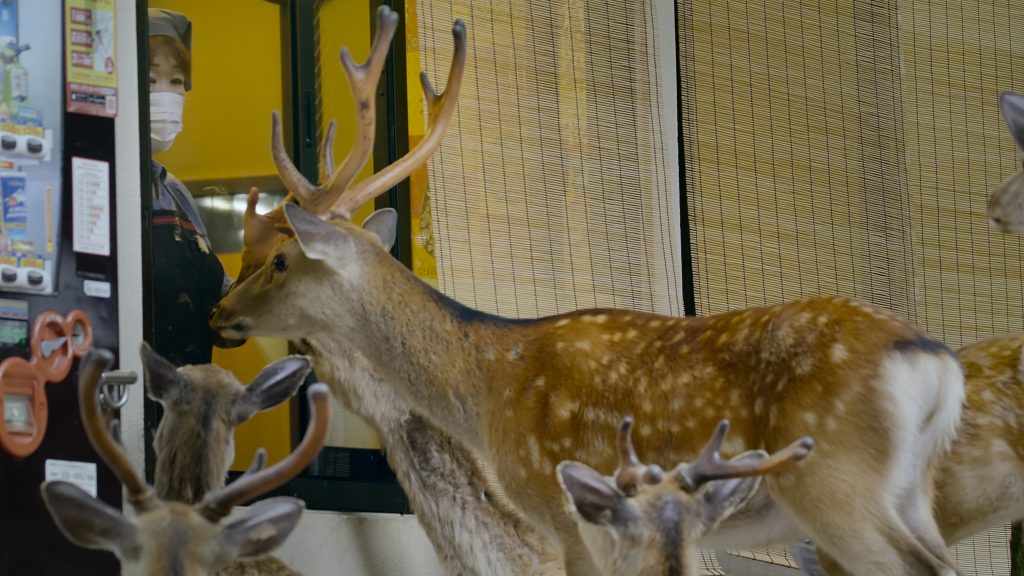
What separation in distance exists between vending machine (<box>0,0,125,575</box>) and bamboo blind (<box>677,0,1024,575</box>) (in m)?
2.24

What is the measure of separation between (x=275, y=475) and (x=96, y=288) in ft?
4.37

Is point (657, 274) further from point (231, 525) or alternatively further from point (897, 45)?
point (231, 525)

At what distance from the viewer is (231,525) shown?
3.38 metres

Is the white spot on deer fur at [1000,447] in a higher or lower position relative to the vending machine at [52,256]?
lower

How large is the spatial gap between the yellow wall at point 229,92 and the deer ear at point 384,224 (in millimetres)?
987

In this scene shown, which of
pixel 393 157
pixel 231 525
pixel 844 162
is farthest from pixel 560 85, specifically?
pixel 231 525

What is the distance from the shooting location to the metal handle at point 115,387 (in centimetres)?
441

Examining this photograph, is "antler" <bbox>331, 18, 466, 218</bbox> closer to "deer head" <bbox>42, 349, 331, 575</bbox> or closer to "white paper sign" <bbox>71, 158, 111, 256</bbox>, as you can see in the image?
"white paper sign" <bbox>71, 158, 111, 256</bbox>

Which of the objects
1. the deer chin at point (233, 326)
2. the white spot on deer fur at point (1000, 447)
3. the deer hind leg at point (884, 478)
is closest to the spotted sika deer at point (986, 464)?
the white spot on deer fur at point (1000, 447)

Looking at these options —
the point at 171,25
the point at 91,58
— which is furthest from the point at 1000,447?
the point at 171,25

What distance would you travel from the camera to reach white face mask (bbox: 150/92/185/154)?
213 inches

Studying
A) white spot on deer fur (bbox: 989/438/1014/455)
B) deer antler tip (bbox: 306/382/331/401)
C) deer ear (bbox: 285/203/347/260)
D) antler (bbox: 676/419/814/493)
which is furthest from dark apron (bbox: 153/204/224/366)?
white spot on deer fur (bbox: 989/438/1014/455)

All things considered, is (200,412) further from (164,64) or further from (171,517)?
(164,64)

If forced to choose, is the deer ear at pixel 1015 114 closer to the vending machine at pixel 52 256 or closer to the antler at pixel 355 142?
the antler at pixel 355 142
